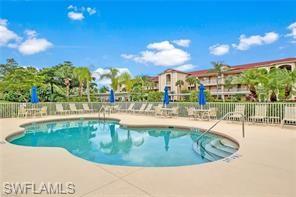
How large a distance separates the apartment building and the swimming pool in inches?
1145

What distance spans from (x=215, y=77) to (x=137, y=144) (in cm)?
3601

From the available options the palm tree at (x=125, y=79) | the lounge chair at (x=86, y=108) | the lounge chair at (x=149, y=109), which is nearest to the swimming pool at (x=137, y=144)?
the lounge chair at (x=149, y=109)

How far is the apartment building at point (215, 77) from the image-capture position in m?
34.5

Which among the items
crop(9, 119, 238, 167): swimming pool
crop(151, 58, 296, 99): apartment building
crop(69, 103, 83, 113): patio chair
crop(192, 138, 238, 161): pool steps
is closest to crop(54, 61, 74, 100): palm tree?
crop(69, 103, 83, 113): patio chair

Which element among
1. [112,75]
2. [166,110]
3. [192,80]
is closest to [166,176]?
[166,110]

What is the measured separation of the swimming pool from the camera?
567 cm

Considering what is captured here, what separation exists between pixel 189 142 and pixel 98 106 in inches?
443

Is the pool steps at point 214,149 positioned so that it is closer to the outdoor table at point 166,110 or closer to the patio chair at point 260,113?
the patio chair at point 260,113

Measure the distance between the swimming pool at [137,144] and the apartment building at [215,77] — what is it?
→ 95.4ft

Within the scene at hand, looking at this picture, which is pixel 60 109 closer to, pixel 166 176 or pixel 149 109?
pixel 149 109

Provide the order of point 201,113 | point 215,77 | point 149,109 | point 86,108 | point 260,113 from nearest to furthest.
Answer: point 260,113, point 201,113, point 149,109, point 86,108, point 215,77

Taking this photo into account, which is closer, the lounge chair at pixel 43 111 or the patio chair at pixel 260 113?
the patio chair at pixel 260 113

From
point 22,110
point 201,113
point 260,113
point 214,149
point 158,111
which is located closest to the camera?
point 214,149

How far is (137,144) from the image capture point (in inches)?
291
